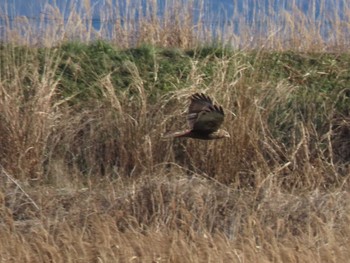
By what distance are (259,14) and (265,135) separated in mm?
2725

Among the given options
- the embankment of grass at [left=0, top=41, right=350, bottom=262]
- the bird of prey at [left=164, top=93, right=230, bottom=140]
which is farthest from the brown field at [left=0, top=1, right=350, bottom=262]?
the bird of prey at [left=164, top=93, right=230, bottom=140]

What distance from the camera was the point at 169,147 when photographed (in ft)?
31.3

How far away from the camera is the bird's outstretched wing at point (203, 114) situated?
25.0 ft

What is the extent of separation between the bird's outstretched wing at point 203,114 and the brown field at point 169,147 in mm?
569

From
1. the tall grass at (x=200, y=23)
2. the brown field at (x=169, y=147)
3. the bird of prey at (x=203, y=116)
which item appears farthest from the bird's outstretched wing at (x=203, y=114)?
the tall grass at (x=200, y=23)

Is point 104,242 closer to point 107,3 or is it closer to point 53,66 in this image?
point 53,66

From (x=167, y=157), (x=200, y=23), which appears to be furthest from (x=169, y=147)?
(x=200, y=23)

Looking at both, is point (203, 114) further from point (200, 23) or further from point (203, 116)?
point (200, 23)

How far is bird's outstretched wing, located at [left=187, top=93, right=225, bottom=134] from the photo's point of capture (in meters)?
7.62

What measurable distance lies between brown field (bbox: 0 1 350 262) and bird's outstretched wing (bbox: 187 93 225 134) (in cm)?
57

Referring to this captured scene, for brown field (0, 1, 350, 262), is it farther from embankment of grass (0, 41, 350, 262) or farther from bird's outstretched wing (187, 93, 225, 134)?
bird's outstretched wing (187, 93, 225, 134)

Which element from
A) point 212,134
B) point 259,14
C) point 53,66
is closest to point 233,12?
point 259,14

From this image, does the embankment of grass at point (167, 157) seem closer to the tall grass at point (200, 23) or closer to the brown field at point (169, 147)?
the brown field at point (169, 147)

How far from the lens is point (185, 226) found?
297 inches
